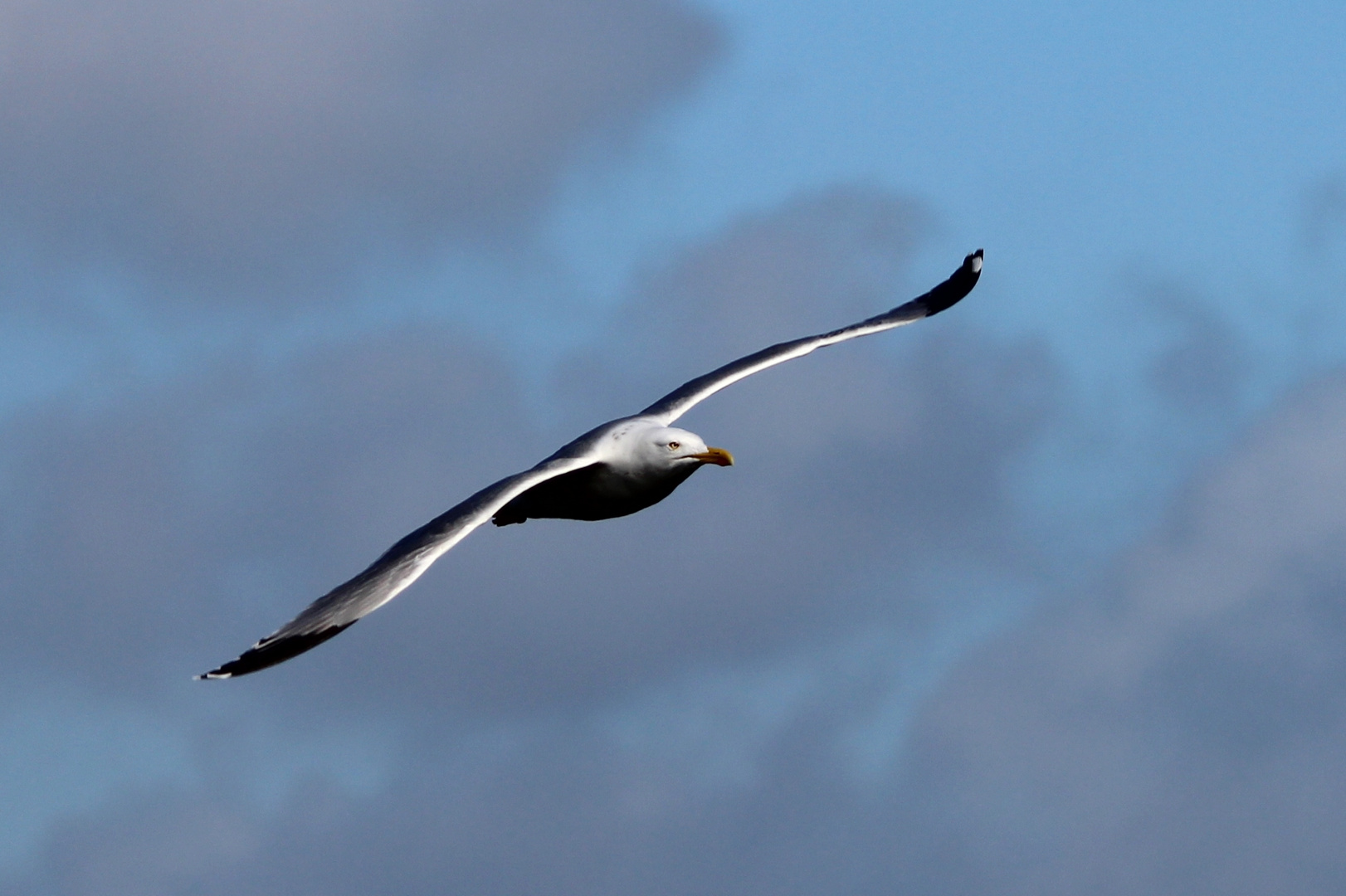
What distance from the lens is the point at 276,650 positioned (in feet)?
67.4

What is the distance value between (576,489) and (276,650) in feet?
21.6

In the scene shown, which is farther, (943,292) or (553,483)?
(943,292)

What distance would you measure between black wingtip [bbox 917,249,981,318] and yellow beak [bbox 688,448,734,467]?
10.3m

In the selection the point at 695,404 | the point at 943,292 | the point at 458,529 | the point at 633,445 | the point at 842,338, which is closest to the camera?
the point at 458,529

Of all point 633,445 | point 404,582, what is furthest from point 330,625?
point 633,445

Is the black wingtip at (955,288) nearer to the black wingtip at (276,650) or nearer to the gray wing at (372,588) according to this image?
the gray wing at (372,588)

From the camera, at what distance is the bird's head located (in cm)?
2534

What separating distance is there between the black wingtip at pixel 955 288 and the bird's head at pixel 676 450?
10.3 meters

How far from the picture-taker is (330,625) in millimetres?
20672

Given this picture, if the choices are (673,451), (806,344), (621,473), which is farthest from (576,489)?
(806,344)

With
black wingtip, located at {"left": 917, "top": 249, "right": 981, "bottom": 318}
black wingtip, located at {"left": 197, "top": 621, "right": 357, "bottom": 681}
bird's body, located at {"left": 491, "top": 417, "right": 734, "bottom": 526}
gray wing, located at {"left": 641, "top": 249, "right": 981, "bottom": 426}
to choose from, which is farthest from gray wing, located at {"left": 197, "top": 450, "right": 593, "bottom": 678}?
black wingtip, located at {"left": 917, "top": 249, "right": 981, "bottom": 318}

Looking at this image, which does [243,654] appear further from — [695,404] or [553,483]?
[695,404]

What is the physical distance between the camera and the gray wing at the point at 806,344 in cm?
2916

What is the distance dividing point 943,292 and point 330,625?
58.2 ft
